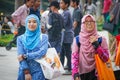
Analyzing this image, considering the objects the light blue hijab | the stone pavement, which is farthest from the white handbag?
the stone pavement

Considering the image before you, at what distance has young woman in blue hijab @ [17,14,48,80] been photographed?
6.49 meters

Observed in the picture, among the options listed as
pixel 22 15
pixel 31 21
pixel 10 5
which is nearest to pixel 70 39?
pixel 22 15

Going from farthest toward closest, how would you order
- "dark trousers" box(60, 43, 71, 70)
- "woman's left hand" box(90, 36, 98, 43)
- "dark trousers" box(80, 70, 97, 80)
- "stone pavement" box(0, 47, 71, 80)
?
"dark trousers" box(60, 43, 71, 70) → "stone pavement" box(0, 47, 71, 80) → "dark trousers" box(80, 70, 97, 80) → "woman's left hand" box(90, 36, 98, 43)

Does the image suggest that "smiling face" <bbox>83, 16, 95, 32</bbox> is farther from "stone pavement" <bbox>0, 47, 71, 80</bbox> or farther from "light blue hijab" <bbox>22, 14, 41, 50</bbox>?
"stone pavement" <bbox>0, 47, 71, 80</bbox>

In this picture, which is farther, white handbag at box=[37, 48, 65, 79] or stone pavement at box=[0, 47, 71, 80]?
stone pavement at box=[0, 47, 71, 80]

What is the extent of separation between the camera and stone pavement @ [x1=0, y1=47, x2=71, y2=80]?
10.4 metres

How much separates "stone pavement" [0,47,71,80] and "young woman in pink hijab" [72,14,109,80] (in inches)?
147

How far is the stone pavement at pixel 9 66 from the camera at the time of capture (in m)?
10.4

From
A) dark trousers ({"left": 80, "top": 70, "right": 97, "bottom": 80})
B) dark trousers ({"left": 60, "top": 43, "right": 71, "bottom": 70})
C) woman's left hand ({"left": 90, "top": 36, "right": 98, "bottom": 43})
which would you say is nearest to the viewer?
woman's left hand ({"left": 90, "top": 36, "right": 98, "bottom": 43})

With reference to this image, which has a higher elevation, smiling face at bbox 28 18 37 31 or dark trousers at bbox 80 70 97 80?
smiling face at bbox 28 18 37 31

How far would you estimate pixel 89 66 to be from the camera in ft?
21.2

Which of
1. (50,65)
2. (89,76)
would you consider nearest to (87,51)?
(89,76)

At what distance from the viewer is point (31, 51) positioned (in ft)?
21.4

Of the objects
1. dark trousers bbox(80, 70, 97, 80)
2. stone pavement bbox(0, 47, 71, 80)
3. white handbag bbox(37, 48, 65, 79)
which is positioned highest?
white handbag bbox(37, 48, 65, 79)
